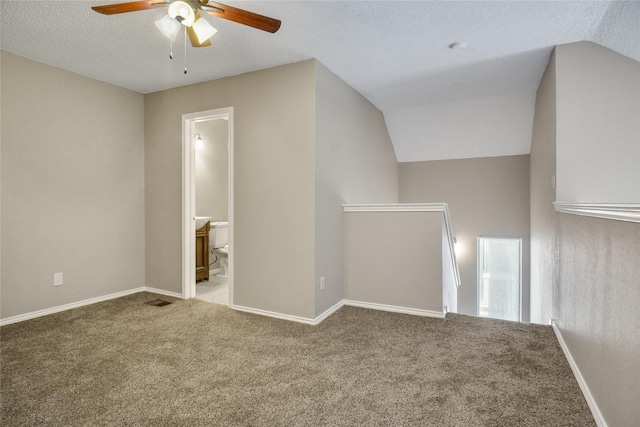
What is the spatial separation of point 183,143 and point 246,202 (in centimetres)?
112

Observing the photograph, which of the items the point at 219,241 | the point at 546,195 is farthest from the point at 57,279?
the point at 546,195

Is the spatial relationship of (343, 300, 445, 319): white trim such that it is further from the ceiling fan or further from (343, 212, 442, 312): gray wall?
the ceiling fan

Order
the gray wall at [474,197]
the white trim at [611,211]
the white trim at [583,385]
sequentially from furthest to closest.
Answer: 1. the gray wall at [474,197]
2. the white trim at [583,385]
3. the white trim at [611,211]

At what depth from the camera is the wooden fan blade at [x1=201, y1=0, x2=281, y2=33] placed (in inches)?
74.9

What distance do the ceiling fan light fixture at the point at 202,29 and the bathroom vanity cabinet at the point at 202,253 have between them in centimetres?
298

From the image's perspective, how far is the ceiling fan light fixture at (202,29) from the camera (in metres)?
2.01

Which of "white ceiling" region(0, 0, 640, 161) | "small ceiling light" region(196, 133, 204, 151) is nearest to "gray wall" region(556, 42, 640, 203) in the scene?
"white ceiling" region(0, 0, 640, 161)

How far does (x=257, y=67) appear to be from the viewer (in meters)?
3.28

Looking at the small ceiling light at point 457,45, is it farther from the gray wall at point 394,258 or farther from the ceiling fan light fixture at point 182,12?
the ceiling fan light fixture at point 182,12

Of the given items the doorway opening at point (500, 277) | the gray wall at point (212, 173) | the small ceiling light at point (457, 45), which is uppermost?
the small ceiling light at point (457, 45)

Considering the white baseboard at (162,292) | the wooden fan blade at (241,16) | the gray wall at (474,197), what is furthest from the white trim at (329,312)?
the gray wall at (474,197)

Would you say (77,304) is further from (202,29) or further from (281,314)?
(202,29)

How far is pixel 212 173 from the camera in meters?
5.55

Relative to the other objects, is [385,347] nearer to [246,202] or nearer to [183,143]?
[246,202]
